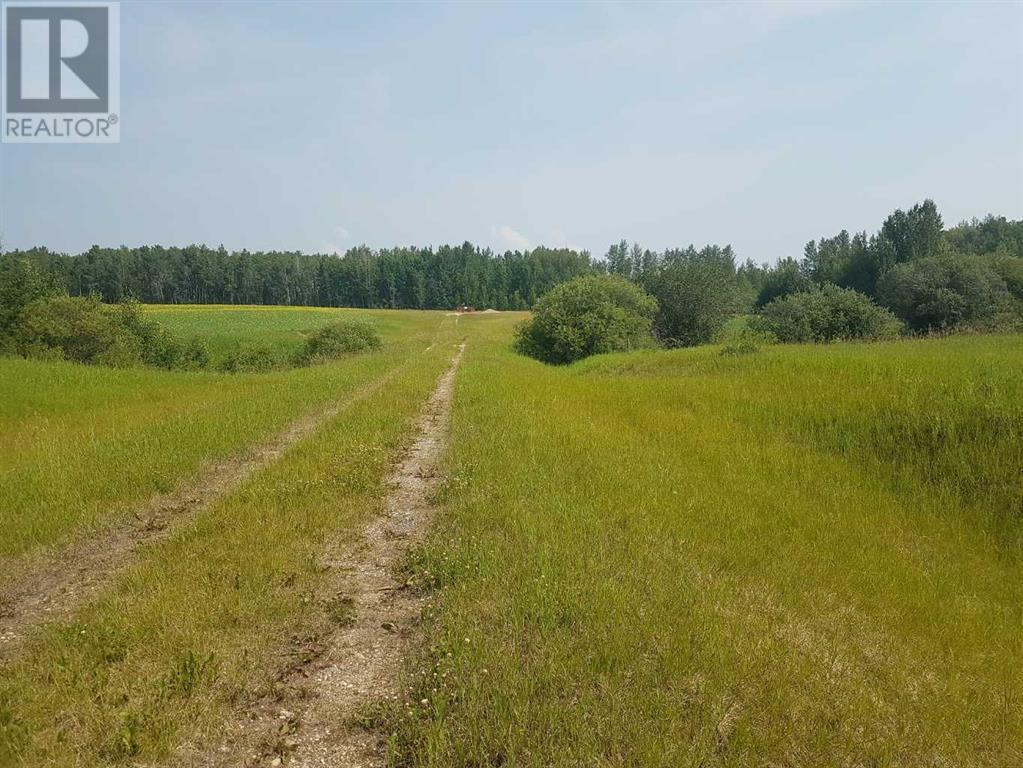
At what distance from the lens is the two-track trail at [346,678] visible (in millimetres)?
3363

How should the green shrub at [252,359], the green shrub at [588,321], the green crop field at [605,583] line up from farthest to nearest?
the green shrub at [252,359] < the green shrub at [588,321] < the green crop field at [605,583]

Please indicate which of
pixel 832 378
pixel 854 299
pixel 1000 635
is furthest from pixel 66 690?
pixel 854 299

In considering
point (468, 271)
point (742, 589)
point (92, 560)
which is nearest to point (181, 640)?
point (92, 560)

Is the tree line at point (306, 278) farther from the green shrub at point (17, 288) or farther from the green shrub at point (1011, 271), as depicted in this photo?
the green shrub at point (17, 288)

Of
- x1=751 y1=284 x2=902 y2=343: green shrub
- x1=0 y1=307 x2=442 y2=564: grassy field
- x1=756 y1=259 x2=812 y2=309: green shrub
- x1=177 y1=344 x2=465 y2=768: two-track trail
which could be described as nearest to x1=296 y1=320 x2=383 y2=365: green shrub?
x1=0 y1=307 x2=442 y2=564: grassy field

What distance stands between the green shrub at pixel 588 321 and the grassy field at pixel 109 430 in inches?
654

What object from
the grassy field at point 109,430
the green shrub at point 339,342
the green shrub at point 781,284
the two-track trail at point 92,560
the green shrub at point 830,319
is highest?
the green shrub at point 781,284

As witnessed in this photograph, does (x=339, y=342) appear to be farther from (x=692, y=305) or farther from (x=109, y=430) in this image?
(x=109, y=430)

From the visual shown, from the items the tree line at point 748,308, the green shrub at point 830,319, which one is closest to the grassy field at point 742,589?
the tree line at point 748,308

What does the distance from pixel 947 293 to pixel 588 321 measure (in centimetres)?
2993

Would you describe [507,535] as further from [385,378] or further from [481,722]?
[385,378]

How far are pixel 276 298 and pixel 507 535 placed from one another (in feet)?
468

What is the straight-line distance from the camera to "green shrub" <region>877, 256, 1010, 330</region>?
44375 millimetres

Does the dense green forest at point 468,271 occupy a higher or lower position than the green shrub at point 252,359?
higher
